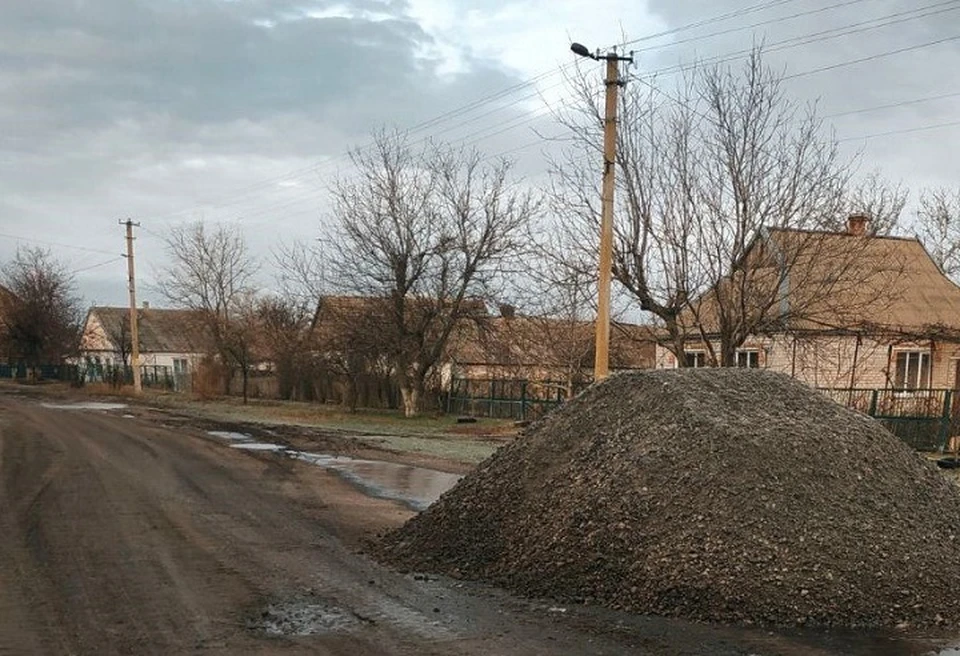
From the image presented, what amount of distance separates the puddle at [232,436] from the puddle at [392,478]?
3.27 m

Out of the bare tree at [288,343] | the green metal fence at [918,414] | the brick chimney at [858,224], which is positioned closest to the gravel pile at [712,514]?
the green metal fence at [918,414]

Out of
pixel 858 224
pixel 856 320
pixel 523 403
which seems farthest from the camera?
pixel 523 403

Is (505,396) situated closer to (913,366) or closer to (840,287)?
(913,366)

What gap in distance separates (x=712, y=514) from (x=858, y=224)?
1550cm

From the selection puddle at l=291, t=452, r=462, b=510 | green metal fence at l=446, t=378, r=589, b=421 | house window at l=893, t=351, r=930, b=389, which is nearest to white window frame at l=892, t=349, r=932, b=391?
house window at l=893, t=351, r=930, b=389

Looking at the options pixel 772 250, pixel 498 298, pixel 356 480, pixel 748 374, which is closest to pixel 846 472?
pixel 748 374

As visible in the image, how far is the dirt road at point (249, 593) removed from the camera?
5.55 m

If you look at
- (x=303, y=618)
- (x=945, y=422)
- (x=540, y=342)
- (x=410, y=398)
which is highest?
(x=540, y=342)

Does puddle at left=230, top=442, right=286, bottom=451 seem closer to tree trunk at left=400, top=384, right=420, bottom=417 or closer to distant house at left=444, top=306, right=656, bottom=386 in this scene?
tree trunk at left=400, top=384, right=420, bottom=417

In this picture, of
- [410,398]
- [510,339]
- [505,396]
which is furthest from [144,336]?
[505,396]

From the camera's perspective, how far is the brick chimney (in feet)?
63.8

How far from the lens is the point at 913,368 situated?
2623 cm

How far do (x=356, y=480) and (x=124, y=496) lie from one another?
11.8ft

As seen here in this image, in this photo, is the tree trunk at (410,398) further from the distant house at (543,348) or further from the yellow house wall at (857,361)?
the yellow house wall at (857,361)
